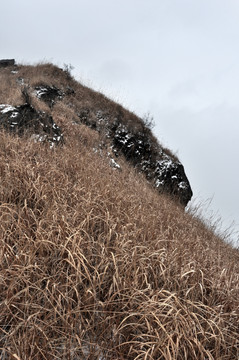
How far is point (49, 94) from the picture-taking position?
12281 mm

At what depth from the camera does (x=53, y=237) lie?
291 centimetres

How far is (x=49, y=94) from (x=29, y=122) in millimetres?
5581

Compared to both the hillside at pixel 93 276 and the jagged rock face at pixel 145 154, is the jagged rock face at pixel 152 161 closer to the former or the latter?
the jagged rock face at pixel 145 154

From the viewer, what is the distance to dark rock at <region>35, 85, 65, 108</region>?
11.5 m

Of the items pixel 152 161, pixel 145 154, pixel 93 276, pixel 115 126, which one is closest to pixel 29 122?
pixel 93 276

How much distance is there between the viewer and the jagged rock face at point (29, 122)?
6.83 m

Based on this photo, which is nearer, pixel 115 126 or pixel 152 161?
pixel 152 161

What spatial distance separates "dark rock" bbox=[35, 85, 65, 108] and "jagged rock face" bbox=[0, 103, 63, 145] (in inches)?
142

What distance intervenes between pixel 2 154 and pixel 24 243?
96.8 inches

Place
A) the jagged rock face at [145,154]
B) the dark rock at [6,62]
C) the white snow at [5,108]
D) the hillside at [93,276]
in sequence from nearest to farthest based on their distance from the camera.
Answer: the hillside at [93,276] → the white snow at [5,108] → the jagged rock face at [145,154] → the dark rock at [6,62]

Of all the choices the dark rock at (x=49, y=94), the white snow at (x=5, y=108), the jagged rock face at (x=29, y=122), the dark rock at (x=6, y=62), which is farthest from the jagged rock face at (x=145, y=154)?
the dark rock at (x=6, y=62)

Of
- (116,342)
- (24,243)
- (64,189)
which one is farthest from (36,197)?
(116,342)

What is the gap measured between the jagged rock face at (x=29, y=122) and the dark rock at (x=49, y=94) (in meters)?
3.61

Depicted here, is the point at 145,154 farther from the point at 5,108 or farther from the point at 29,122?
the point at 5,108
